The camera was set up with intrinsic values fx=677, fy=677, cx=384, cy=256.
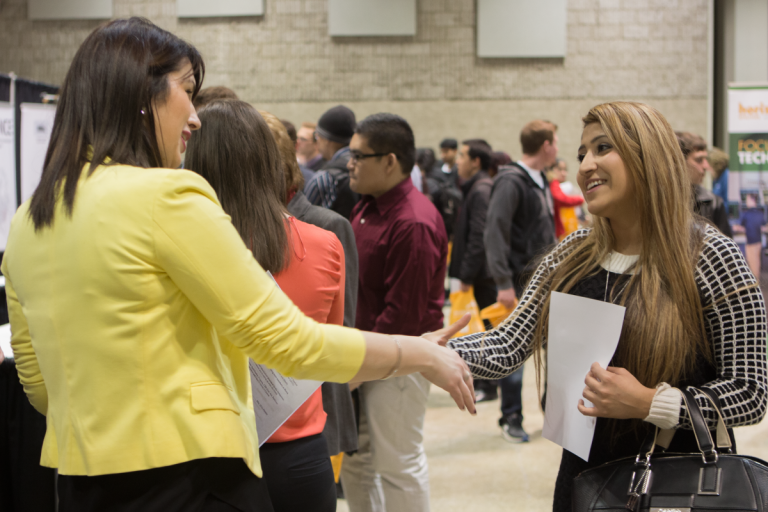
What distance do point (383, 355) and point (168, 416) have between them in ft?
1.17

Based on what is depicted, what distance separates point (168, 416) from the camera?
3.33 feet

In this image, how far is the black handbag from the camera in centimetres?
124

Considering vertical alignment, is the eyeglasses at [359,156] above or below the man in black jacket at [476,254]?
above

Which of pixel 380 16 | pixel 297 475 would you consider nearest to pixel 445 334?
pixel 297 475

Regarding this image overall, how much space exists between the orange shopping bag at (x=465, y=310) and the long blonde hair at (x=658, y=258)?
103 inches

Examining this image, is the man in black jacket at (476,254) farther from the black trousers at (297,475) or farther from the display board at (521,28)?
the display board at (521,28)

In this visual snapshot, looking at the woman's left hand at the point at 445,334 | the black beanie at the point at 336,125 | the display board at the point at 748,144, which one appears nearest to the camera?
the woman's left hand at the point at 445,334

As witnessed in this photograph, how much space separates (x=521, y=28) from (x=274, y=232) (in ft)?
34.8

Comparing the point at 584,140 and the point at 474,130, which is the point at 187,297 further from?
the point at 474,130

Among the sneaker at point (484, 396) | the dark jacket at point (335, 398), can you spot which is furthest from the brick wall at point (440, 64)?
the dark jacket at point (335, 398)

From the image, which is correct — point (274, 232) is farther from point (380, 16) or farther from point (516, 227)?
point (380, 16)

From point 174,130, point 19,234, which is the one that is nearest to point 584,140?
point 174,130

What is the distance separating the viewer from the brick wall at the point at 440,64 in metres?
11.1

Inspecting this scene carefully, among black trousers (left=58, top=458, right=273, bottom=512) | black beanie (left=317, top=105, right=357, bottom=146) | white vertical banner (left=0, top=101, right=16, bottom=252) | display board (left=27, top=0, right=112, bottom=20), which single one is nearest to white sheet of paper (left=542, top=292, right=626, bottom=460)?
black trousers (left=58, top=458, right=273, bottom=512)
